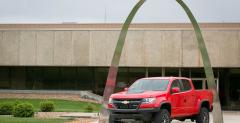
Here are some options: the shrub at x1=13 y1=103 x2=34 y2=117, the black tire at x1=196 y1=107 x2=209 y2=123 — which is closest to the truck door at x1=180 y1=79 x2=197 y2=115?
the black tire at x1=196 y1=107 x2=209 y2=123

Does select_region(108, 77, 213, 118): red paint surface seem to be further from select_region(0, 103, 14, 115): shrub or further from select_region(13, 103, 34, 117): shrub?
select_region(0, 103, 14, 115): shrub

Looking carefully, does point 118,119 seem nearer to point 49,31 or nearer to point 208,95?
point 208,95

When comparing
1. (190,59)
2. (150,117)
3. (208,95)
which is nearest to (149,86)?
(150,117)

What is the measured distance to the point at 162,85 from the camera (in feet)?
63.4

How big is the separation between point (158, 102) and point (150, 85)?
65.6 inches

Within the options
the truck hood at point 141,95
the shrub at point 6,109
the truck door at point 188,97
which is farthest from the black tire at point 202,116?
the shrub at point 6,109

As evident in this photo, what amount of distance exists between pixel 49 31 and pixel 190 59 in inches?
474

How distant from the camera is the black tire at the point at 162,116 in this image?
18.0 meters

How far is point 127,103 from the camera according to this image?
60.4ft

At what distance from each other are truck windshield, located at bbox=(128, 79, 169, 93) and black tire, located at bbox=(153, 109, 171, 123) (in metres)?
0.97

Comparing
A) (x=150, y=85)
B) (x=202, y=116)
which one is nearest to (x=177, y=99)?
(x=150, y=85)

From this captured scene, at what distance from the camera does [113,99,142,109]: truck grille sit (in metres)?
18.2

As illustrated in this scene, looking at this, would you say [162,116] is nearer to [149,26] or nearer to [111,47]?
[111,47]

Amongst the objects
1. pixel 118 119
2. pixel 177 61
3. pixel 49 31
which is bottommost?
pixel 118 119
